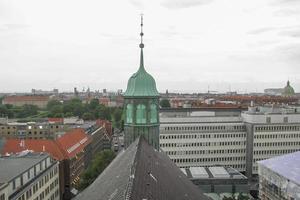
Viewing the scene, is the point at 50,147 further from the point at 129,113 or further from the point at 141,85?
the point at 141,85

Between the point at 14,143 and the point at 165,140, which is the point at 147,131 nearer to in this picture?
the point at 14,143

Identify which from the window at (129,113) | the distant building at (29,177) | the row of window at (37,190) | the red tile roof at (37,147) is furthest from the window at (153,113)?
the red tile roof at (37,147)

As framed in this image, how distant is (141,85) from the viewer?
35.9 meters

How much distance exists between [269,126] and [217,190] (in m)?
26.5

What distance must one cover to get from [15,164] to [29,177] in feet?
9.81

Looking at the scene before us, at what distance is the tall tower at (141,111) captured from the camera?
34969mm

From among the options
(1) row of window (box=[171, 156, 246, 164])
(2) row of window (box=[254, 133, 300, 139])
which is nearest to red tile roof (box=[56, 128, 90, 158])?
(1) row of window (box=[171, 156, 246, 164])

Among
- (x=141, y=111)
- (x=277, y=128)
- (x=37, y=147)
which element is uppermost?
(x=141, y=111)

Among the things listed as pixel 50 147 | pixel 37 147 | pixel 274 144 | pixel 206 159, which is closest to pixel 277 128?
pixel 274 144

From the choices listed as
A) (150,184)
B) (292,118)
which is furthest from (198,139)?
(150,184)

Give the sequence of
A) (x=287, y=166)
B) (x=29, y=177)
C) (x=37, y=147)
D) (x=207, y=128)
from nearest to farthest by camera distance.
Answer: (x=29, y=177)
(x=287, y=166)
(x=37, y=147)
(x=207, y=128)

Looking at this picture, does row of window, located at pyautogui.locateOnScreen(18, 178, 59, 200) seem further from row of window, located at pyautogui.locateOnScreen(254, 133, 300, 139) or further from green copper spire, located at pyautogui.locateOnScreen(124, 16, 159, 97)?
row of window, located at pyautogui.locateOnScreen(254, 133, 300, 139)

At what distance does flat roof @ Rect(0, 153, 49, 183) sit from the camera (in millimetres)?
42688

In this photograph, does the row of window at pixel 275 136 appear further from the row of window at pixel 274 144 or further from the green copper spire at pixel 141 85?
the green copper spire at pixel 141 85
